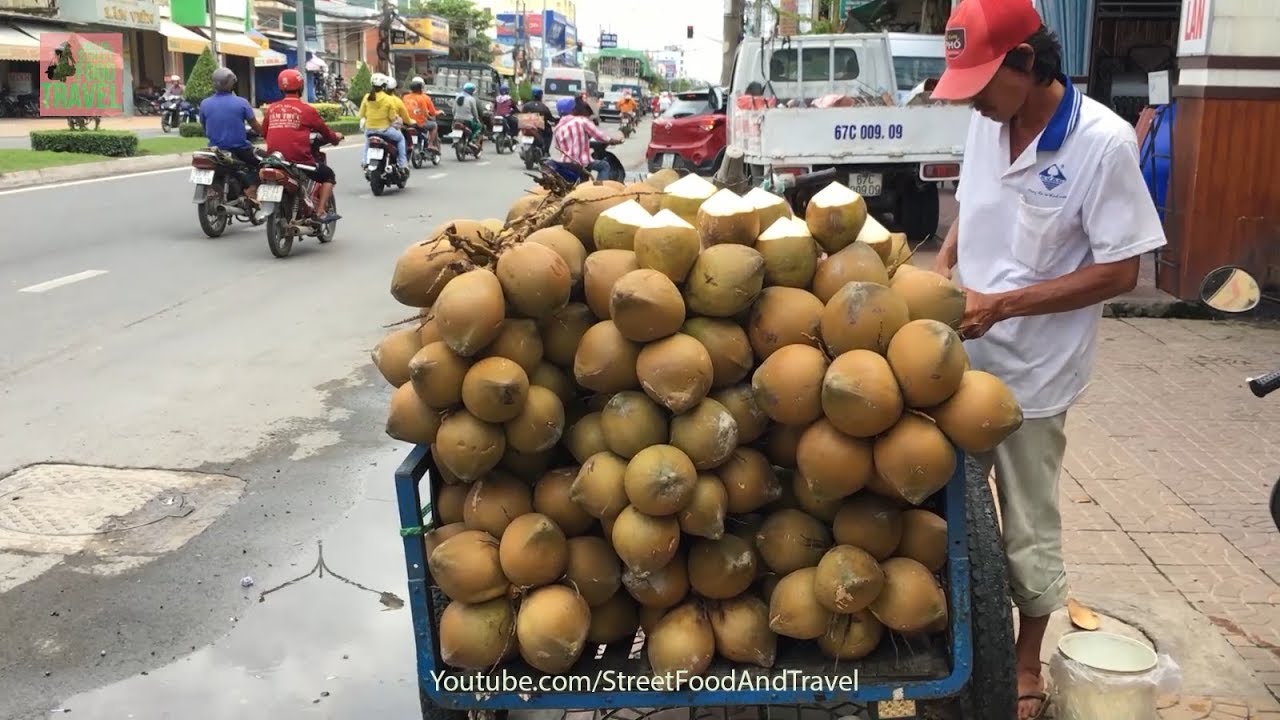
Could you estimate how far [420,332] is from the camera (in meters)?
2.50

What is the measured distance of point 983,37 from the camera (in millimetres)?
2625

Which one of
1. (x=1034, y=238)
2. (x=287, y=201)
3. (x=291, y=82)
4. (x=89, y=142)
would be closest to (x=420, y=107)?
(x=89, y=142)

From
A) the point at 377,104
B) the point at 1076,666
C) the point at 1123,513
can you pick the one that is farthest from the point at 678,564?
the point at 377,104

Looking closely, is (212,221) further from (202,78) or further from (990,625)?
(202,78)

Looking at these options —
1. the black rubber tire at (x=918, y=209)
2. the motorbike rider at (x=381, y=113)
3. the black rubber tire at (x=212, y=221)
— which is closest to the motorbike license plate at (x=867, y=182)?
the black rubber tire at (x=918, y=209)

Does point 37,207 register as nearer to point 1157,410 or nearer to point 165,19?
point 1157,410

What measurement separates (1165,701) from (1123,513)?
1556 mm

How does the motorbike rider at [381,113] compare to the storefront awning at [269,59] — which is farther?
the storefront awning at [269,59]

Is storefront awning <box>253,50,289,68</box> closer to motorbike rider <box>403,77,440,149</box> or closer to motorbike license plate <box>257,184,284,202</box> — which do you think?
motorbike rider <box>403,77,440,149</box>

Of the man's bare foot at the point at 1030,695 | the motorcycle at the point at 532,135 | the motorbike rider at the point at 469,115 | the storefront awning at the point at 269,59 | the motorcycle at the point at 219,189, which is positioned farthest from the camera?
the storefront awning at the point at 269,59

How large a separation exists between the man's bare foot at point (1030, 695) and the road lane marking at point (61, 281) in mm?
8167

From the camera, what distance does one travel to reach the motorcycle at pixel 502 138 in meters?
26.3

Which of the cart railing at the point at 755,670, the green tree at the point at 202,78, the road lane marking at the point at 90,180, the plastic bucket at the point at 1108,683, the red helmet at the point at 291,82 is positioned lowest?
the plastic bucket at the point at 1108,683

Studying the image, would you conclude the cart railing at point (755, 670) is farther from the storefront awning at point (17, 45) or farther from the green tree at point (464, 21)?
the green tree at point (464, 21)
